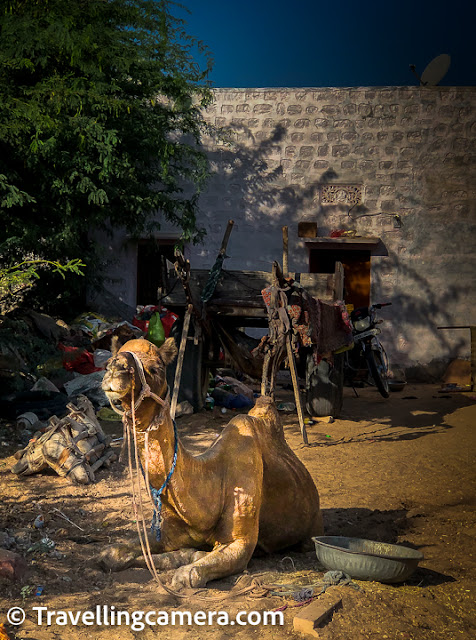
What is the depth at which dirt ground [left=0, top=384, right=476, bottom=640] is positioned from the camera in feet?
9.43

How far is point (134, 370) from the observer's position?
295cm

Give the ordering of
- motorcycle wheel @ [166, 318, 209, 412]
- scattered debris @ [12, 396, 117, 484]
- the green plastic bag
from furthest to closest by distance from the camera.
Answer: the green plastic bag < motorcycle wheel @ [166, 318, 209, 412] < scattered debris @ [12, 396, 117, 484]

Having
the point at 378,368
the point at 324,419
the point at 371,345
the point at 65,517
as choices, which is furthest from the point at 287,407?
the point at 65,517

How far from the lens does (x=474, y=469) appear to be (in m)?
6.21

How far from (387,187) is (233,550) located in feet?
35.3

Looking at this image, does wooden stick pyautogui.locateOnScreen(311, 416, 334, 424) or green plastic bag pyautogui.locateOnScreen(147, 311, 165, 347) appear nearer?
wooden stick pyautogui.locateOnScreen(311, 416, 334, 424)

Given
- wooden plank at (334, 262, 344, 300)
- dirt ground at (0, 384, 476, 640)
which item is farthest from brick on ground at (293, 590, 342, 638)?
wooden plank at (334, 262, 344, 300)

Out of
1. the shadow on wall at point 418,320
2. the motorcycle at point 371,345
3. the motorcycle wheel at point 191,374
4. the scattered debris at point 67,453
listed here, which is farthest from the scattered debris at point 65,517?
the shadow on wall at point 418,320

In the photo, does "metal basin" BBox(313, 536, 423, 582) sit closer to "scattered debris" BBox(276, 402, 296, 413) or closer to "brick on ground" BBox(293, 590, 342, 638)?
"brick on ground" BBox(293, 590, 342, 638)

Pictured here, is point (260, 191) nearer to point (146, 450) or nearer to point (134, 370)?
point (146, 450)

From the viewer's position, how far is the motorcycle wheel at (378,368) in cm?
993

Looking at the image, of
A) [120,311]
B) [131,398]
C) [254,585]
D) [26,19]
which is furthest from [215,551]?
[120,311]

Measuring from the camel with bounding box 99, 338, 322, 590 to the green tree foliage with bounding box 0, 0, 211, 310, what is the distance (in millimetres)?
5198

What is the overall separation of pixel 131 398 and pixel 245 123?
434 inches
